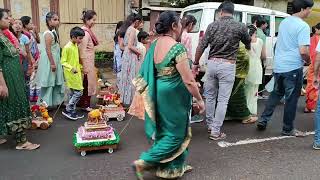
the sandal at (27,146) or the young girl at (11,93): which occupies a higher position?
the young girl at (11,93)

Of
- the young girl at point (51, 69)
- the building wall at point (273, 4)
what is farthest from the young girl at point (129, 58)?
the building wall at point (273, 4)

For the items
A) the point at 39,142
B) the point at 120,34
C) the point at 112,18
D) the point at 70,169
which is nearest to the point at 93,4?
the point at 112,18

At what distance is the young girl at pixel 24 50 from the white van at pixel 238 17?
346 centimetres

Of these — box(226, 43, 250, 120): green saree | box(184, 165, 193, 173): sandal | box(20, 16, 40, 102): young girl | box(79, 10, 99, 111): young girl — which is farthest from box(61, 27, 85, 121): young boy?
box(184, 165, 193, 173): sandal

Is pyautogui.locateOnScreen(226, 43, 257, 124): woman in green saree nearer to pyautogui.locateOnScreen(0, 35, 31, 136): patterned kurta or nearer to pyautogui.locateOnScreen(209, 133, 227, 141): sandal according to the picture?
pyautogui.locateOnScreen(209, 133, 227, 141): sandal

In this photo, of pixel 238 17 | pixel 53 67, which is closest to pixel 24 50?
pixel 53 67

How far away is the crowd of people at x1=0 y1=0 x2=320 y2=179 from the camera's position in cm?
354

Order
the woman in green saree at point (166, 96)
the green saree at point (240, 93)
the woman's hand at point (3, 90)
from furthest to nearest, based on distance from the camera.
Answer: the green saree at point (240, 93) < the woman's hand at point (3, 90) < the woman in green saree at point (166, 96)

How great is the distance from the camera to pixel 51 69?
610 centimetres

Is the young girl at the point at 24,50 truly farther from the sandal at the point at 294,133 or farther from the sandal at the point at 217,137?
the sandal at the point at 294,133

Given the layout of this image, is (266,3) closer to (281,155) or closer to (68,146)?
(281,155)

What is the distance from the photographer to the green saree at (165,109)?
11.4 feet

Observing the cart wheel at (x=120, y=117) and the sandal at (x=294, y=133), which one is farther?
the cart wheel at (x=120, y=117)

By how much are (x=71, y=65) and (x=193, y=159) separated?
98.7 inches
